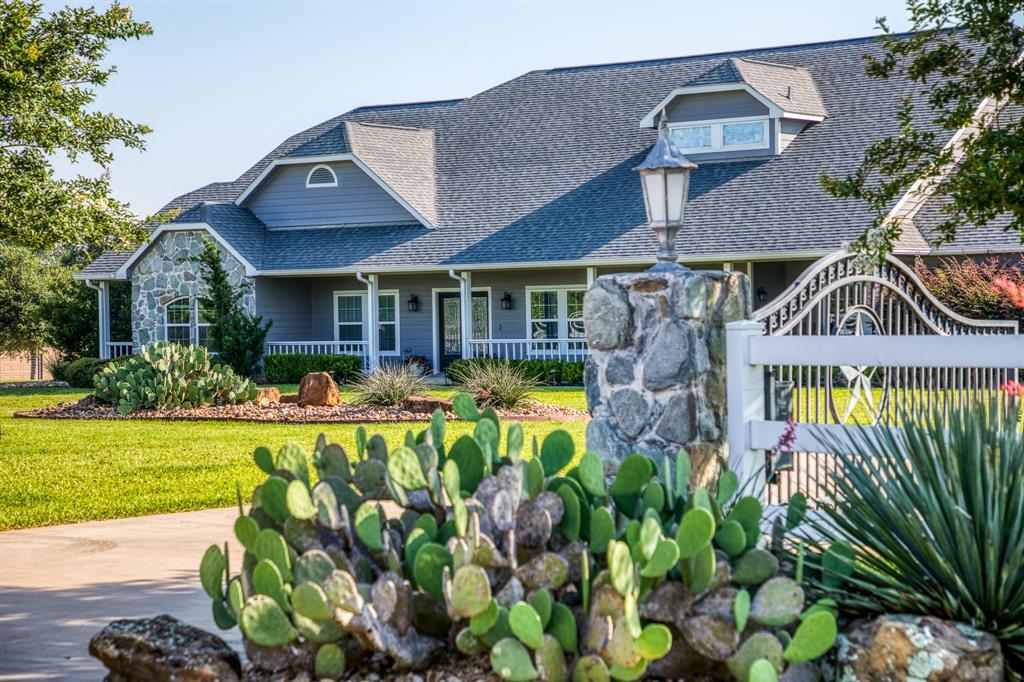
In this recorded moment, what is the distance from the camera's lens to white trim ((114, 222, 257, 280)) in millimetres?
29266

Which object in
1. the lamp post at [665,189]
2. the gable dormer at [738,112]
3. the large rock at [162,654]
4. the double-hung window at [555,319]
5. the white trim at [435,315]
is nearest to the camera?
the large rock at [162,654]

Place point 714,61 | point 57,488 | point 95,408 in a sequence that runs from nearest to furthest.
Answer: point 57,488 → point 95,408 → point 714,61

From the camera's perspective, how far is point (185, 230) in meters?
29.7

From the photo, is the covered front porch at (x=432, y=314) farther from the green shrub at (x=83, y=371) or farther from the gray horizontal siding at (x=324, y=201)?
the green shrub at (x=83, y=371)

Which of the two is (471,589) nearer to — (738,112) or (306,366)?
(306,366)

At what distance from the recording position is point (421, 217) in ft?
97.4

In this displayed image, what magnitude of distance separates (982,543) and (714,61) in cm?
2857

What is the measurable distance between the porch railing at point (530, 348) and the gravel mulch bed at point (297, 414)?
7.73 metres

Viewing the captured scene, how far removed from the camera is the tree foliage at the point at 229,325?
27.3 meters

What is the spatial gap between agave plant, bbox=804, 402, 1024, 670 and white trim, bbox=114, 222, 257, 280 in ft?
Result: 83.7

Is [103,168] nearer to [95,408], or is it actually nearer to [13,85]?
[13,85]

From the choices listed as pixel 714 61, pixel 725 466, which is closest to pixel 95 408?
pixel 725 466

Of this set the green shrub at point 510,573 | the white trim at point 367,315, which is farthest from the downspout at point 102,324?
the green shrub at point 510,573

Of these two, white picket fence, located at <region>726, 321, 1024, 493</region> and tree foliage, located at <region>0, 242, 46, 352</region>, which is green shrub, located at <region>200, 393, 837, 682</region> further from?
tree foliage, located at <region>0, 242, 46, 352</region>
